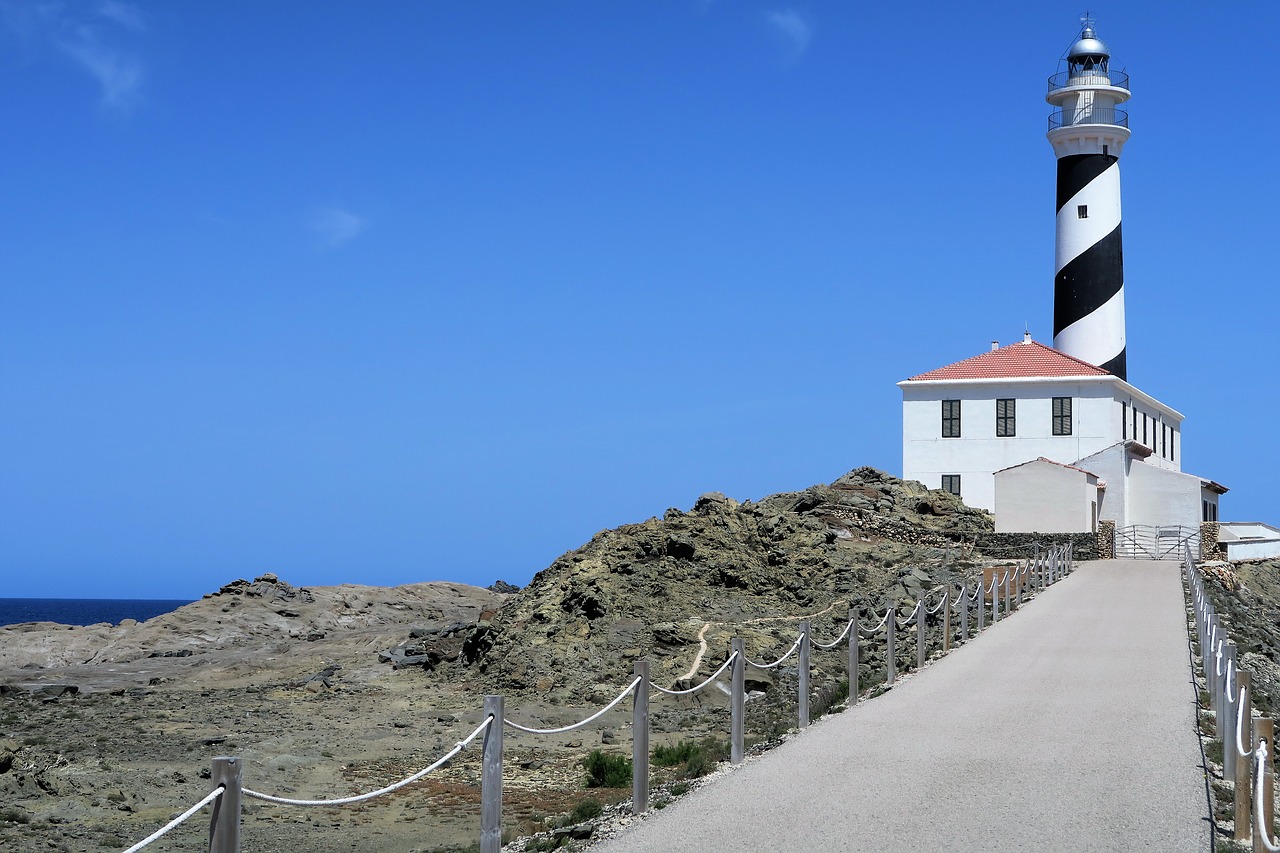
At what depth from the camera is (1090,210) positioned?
44.0 m

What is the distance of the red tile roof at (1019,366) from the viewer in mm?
42406

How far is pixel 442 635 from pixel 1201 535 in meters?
22.5

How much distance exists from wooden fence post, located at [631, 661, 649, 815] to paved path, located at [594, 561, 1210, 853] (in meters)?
0.25

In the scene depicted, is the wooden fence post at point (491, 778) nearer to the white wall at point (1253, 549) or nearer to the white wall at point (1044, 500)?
the white wall at point (1044, 500)

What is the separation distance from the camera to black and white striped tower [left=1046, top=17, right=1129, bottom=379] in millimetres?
44125

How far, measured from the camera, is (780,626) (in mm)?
23406

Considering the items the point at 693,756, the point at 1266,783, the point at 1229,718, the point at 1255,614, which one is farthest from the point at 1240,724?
the point at 1255,614

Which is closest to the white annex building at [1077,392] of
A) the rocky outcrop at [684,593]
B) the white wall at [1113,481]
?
the white wall at [1113,481]

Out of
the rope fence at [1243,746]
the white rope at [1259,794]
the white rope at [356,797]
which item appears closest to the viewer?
the white rope at [356,797]

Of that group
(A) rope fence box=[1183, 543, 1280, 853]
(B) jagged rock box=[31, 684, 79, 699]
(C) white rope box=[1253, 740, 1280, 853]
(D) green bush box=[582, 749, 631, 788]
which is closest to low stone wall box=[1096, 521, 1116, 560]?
(A) rope fence box=[1183, 543, 1280, 853]

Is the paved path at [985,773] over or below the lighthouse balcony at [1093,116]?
below

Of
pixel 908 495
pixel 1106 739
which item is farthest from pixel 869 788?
pixel 908 495

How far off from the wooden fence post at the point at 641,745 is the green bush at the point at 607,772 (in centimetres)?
347

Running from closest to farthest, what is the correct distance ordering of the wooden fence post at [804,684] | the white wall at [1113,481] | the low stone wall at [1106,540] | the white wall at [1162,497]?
the wooden fence post at [804,684] → the low stone wall at [1106,540] → the white wall at [1113,481] → the white wall at [1162,497]
